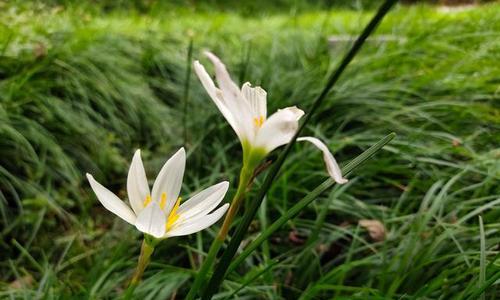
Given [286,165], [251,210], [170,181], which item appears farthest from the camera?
[286,165]

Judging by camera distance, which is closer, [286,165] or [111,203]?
[111,203]

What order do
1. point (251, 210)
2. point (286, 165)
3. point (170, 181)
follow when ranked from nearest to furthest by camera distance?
point (251, 210) → point (170, 181) → point (286, 165)

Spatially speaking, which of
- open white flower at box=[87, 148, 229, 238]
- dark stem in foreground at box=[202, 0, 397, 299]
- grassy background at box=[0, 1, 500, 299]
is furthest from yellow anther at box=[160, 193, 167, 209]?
grassy background at box=[0, 1, 500, 299]

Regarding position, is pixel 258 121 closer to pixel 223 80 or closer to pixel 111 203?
pixel 223 80

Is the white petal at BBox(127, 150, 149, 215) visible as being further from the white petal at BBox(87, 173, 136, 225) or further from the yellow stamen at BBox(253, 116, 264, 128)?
the yellow stamen at BBox(253, 116, 264, 128)

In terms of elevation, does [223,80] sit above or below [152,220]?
above

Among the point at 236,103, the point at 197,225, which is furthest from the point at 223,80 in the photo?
the point at 197,225

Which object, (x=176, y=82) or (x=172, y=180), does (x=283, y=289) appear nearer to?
(x=172, y=180)

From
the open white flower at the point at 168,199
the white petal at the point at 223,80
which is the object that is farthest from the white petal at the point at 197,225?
the white petal at the point at 223,80
